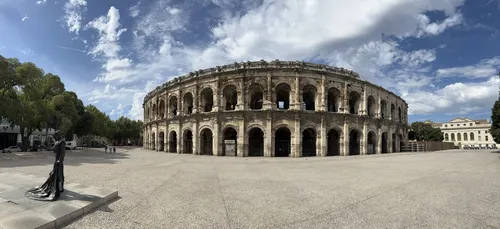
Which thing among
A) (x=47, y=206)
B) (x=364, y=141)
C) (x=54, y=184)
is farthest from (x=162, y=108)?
(x=47, y=206)

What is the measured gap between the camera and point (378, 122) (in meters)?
31.2

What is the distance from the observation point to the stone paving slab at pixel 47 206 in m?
4.77

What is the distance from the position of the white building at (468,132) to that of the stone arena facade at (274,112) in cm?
7337

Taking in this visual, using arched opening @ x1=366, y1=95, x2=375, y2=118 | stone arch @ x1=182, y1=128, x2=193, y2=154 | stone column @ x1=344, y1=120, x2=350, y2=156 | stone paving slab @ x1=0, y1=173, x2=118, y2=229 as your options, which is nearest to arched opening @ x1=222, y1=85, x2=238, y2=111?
stone arch @ x1=182, y1=128, x2=193, y2=154

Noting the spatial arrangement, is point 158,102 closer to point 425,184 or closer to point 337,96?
point 337,96

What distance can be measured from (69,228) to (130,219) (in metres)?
1.09

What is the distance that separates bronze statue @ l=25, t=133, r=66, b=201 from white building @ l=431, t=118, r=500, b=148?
10148 centimetres

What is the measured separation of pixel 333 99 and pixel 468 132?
273 feet

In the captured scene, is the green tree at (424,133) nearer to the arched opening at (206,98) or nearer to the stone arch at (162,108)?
the arched opening at (206,98)

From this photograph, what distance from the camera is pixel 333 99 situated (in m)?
29.3

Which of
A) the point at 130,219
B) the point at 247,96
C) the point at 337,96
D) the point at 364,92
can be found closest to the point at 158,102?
the point at 247,96

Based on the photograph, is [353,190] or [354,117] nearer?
[353,190]

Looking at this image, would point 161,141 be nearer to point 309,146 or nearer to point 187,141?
point 187,141

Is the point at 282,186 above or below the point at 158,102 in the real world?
below
